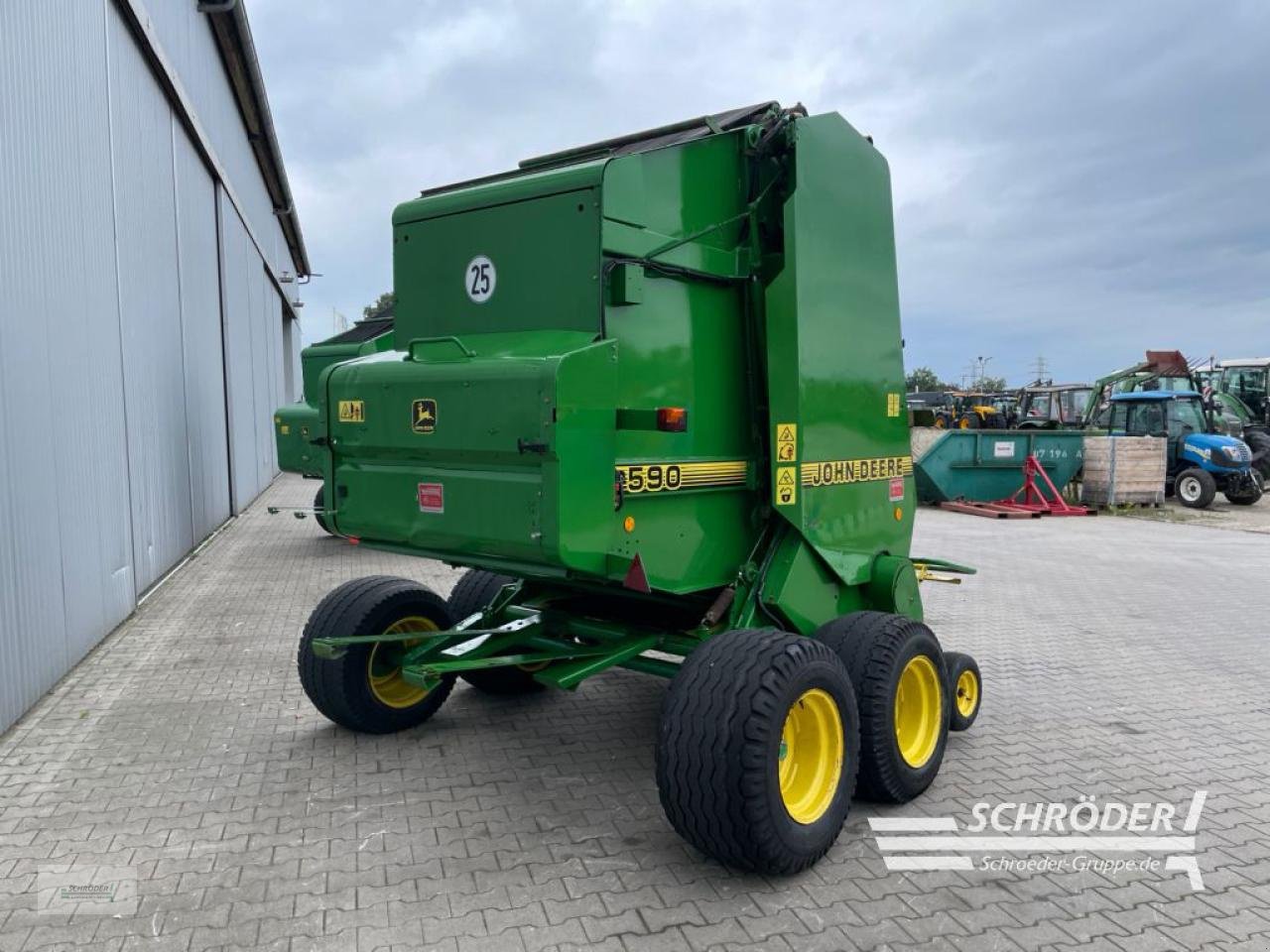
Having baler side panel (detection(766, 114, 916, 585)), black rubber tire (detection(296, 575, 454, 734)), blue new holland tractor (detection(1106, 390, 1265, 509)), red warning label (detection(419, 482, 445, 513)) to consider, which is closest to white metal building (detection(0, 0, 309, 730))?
black rubber tire (detection(296, 575, 454, 734))

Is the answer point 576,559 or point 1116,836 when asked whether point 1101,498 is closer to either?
point 1116,836

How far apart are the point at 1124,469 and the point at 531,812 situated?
51.8 feet

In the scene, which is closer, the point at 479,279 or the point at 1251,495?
the point at 479,279

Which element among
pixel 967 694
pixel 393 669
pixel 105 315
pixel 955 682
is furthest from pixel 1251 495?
pixel 105 315

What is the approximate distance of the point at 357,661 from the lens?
4.66 m

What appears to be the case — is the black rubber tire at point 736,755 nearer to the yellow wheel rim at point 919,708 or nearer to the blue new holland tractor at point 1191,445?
the yellow wheel rim at point 919,708

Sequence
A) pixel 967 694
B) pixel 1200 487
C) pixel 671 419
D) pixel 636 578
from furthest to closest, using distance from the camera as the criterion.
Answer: pixel 1200 487 < pixel 967 694 < pixel 636 578 < pixel 671 419

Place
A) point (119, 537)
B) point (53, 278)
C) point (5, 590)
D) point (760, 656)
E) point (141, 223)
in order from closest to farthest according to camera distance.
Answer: point (760, 656)
point (5, 590)
point (53, 278)
point (119, 537)
point (141, 223)

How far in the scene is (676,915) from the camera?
10.4 feet

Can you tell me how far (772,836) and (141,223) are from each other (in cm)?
874

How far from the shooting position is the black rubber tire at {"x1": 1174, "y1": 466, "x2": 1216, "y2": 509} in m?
16.9

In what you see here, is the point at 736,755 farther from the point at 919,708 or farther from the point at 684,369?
the point at 684,369

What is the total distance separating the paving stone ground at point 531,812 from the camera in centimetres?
311

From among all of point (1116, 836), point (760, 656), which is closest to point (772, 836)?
point (760, 656)
